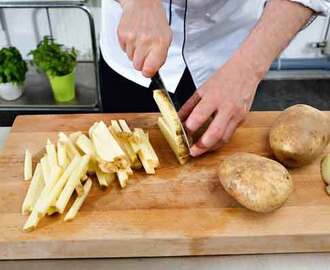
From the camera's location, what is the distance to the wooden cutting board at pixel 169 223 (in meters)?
0.68

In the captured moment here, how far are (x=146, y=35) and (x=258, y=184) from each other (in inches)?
14.0

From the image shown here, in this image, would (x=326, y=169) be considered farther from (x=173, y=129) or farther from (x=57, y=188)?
(x=57, y=188)

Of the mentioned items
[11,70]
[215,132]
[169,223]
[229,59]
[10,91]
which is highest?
[229,59]

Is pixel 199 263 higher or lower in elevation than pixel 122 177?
lower

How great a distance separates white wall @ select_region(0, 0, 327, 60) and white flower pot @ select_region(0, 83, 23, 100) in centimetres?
32

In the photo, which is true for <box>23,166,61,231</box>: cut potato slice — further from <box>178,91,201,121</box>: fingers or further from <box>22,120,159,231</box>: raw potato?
<box>178,91,201,121</box>: fingers

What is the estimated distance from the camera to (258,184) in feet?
2.21

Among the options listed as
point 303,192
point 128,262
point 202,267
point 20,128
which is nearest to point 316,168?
point 303,192

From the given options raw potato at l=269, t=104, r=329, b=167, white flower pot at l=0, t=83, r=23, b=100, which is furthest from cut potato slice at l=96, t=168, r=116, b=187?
white flower pot at l=0, t=83, r=23, b=100

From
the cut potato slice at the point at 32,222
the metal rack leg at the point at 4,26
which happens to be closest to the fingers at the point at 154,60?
→ the cut potato slice at the point at 32,222

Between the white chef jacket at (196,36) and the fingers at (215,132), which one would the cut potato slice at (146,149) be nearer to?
the fingers at (215,132)

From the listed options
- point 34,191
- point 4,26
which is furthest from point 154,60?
point 4,26

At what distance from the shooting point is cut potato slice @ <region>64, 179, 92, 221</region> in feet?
2.30

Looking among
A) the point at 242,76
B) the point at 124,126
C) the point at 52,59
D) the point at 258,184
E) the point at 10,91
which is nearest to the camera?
the point at 258,184
